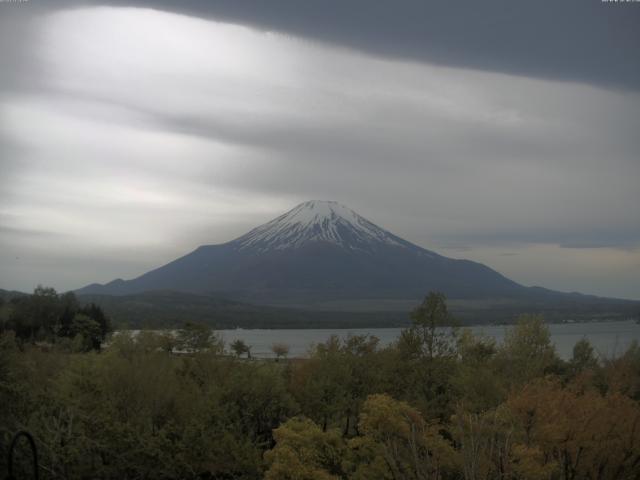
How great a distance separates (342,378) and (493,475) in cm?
1147

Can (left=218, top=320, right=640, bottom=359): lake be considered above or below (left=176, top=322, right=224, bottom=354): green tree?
below

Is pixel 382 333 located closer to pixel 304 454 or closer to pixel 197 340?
pixel 197 340

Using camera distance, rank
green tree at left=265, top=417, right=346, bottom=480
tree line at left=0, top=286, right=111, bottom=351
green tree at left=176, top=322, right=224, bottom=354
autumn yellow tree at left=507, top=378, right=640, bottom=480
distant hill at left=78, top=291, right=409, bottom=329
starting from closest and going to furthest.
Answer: green tree at left=265, top=417, right=346, bottom=480, autumn yellow tree at left=507, top=378, right=640, bottom=480, green tree at left=176, top=322, right=224, bottom=354, tree line at left=0, top=286, right=111, bottom=351, distant hill at left=78, top=291, right=409, bottom=329

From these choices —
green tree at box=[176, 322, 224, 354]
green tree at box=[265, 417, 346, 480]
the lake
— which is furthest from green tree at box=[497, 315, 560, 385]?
the lake

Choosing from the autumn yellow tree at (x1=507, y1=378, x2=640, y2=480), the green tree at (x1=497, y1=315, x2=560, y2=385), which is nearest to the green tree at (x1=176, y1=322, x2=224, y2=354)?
the green tree at (x1=497, y1=315, x2=560, y2=385)

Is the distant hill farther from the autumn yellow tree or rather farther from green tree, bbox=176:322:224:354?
the autumn yellow tree

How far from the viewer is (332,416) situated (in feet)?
78.7

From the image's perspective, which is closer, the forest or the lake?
the forest

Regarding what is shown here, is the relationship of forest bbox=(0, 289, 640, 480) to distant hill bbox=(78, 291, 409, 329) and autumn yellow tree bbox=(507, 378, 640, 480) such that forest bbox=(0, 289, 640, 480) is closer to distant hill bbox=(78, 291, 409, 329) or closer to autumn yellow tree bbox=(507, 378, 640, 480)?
autumn yellow tree bbox=(507, 378, 640, 480)

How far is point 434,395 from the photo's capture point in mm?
23953

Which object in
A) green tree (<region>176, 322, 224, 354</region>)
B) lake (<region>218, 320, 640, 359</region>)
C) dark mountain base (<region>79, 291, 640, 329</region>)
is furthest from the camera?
dark mountain base (<region>79, 291, 640, 329</region>)

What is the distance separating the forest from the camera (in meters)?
14.3

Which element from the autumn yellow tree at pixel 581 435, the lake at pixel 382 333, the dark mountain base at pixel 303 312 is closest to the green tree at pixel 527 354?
the autumn yellow tree at pixel 581 435

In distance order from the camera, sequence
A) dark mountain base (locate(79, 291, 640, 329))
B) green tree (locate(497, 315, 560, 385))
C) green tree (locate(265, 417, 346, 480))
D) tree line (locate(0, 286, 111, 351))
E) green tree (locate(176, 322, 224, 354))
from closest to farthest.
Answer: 1. green tree (locate(265, 417, 346, 480))
2. green tree (locate(497, 315, 560, 385))
3. green tree (locate(176, 322, 224, 354))
4. tree line (locate(0, 286, 111, 351))
5. dark mountain base (locate(79, 291, 640, 329))
